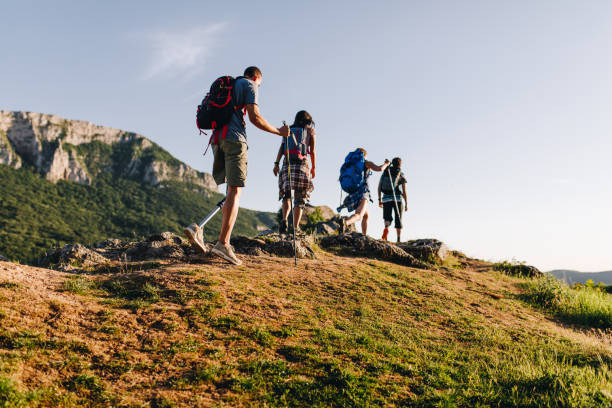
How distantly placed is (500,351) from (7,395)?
4809 mm

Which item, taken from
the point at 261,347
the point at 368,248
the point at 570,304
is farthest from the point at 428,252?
the point at 261,347

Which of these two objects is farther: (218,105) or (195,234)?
(195,234)

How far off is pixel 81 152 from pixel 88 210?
4823cm

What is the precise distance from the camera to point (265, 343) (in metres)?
3.60

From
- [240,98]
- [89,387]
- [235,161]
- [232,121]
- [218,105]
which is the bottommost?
[89,387]

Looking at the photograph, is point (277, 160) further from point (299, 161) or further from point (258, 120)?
point (258, 120)

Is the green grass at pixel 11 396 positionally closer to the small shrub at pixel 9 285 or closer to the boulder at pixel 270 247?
the small shrub at pixel 9 285

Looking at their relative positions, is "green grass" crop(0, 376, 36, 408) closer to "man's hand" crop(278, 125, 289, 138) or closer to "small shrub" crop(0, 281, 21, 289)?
"small shrub" crop(0, 281, 21, 289)

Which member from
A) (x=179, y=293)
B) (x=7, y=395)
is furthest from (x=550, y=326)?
(x=7, y=395)

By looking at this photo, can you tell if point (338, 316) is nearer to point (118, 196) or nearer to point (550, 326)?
point (550, 326)

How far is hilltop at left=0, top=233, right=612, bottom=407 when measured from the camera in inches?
108

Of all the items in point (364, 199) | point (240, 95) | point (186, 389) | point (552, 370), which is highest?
point (240, 95)

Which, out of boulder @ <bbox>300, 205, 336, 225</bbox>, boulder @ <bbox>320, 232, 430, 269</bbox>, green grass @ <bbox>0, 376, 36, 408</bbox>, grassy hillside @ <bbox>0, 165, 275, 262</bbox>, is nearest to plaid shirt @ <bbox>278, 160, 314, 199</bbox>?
boulder @ <bbox>320, 232, 430, 269</bbox>

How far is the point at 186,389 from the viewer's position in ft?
8.96
